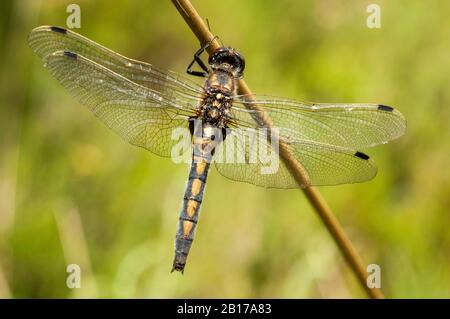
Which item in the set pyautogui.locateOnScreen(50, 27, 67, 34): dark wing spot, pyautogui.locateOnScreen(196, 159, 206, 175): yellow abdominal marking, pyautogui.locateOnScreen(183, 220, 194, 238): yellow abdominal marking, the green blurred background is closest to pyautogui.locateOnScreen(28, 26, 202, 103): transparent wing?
pyautogui.locateOnScreen(50, 27, 67, 34): dark wing spot

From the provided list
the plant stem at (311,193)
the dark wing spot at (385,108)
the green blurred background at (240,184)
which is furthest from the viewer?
the green blurred background at (240,184)

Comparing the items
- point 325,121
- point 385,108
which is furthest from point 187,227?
point 385,108

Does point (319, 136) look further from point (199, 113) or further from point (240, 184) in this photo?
point (240, 184)

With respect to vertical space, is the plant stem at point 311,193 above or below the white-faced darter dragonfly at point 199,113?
below

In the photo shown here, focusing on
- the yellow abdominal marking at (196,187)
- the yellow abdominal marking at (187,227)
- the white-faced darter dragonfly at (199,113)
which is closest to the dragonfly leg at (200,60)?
the white-faced darter dragonfly at (199,113)

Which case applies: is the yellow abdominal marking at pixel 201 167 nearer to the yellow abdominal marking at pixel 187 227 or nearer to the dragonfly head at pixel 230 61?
the yellow abdominal marking at pixel 187 227

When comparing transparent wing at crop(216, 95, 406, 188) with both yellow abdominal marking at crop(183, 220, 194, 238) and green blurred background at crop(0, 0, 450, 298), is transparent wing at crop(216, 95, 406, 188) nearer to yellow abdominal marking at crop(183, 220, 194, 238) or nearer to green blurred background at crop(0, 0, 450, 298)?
yellow abdominal marking at crop(183, 220, 194, 238)
